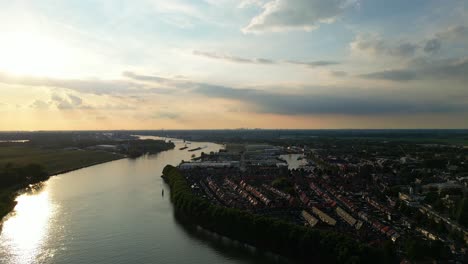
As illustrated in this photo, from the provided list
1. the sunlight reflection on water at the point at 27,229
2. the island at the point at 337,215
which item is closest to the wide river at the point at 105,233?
the sunlight reflection on water at the point at 27,229

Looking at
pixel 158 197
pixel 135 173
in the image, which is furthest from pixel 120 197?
pixel 135 173

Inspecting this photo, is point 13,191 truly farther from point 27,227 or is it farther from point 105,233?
point 105,233

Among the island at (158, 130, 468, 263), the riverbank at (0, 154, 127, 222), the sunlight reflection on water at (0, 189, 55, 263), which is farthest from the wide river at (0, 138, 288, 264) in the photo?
the island at (158, 130, 468, 263)

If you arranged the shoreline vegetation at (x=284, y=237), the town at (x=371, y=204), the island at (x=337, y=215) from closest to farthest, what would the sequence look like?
the shoreline vegetation at (x=284, y=237)
the island at (x=337, y=215)
the town at (x=371, y=204)

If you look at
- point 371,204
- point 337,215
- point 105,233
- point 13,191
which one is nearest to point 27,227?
point 105,233

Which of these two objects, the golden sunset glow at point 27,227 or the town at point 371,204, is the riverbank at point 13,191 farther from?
the town at point 371,204

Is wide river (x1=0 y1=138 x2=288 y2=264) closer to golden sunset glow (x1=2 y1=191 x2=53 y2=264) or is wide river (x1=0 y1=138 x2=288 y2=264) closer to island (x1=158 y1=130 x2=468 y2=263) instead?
golden sunset glow (x1=2 y1=191 x2=53 y2=264)
